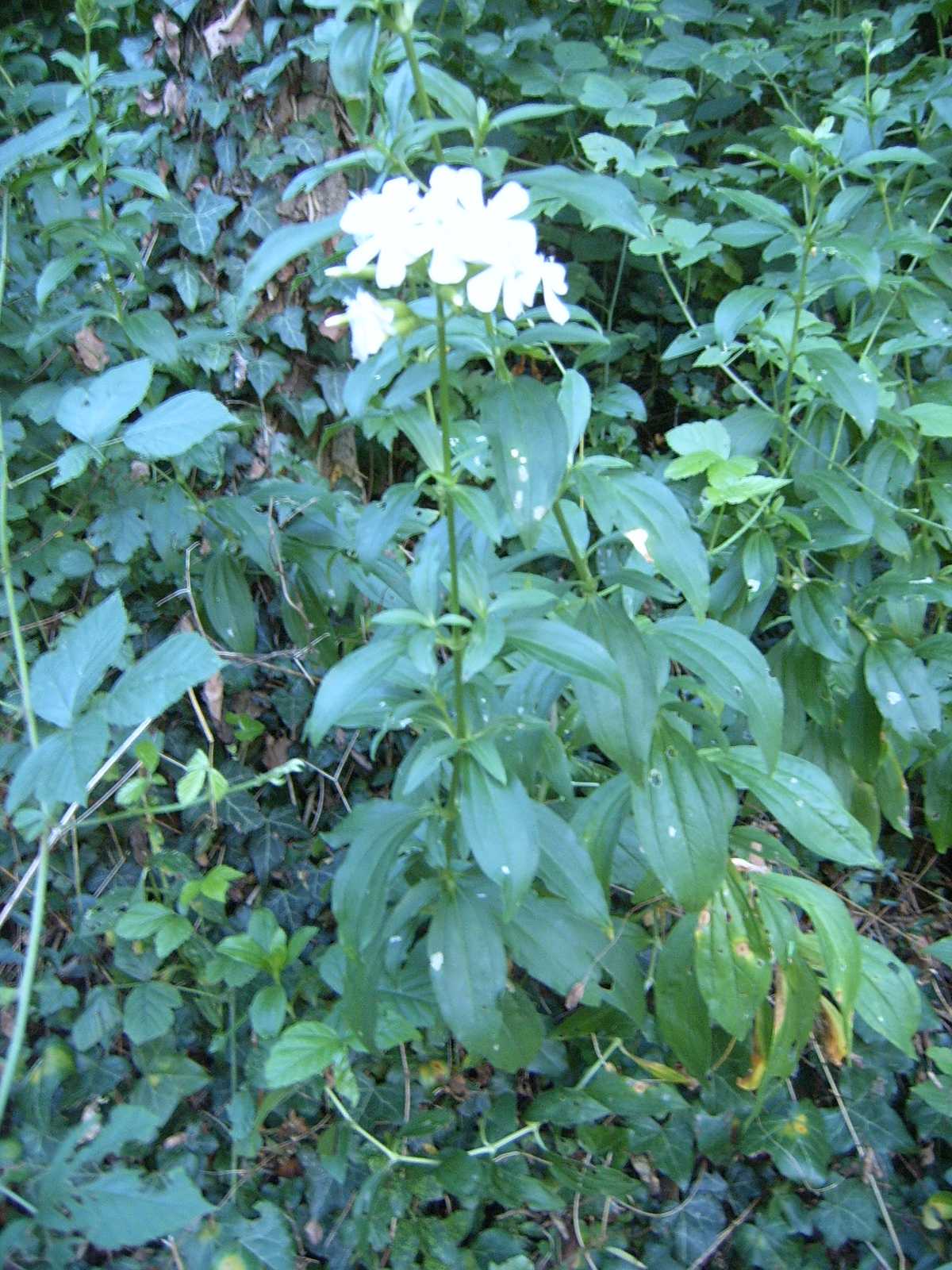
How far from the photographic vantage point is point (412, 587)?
1.23 m

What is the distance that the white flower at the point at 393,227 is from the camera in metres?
1.03

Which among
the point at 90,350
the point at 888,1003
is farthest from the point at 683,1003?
the point at 90,350

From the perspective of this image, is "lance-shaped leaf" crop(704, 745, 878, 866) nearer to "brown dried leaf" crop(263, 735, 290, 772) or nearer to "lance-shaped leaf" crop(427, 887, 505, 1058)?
"lance-shaped leaf" crop(427, 887, 505, 1058)

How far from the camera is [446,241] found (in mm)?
1016

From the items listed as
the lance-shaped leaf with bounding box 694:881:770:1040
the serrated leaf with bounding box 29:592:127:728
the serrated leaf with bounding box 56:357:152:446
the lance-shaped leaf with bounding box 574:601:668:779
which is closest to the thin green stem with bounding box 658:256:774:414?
the lance-shaped leaf with bounding box 574:601:668:779

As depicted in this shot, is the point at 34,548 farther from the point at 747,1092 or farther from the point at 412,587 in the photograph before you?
the point at 747,1092

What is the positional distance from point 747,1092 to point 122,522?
1.64 metres

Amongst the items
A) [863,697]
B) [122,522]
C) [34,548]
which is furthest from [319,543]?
[863,697]

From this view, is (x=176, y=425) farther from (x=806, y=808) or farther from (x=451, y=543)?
(x=806, y=808)

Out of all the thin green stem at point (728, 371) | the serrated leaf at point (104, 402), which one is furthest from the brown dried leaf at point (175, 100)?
the thin green stem at point (728, 371)

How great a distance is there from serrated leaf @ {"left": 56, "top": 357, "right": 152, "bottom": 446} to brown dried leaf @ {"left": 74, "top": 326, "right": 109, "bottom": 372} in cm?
43

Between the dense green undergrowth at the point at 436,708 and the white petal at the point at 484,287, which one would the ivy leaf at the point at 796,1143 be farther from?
the white petal at the point at 484,287

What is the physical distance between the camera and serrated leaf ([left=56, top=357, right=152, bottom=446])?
163cm

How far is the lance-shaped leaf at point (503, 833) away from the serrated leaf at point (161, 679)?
19.0 inches
